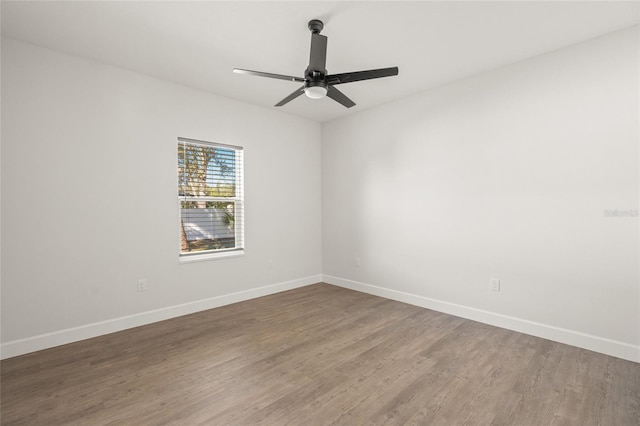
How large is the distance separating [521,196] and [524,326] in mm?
1278

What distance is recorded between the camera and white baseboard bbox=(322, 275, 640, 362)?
2582mm

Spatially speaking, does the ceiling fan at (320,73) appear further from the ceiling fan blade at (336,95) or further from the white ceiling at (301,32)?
the white ceiling at (301,32)

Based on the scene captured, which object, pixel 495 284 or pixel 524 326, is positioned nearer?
pixel 524 326

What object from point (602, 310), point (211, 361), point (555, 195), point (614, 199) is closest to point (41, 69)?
point (211, 361)

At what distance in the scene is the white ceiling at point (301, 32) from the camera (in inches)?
90.6

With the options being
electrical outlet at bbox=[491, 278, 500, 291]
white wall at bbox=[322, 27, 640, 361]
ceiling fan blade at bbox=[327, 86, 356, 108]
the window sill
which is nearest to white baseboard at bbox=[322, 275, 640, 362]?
white wall at bbox=[322, 27, 640, 361]

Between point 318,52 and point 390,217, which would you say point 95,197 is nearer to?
point 318,52

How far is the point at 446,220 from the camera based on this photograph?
12.1 ft

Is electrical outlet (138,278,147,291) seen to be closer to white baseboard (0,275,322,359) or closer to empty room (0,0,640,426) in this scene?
empty room (0,0,640,426)

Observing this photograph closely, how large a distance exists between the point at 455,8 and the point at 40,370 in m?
4.18

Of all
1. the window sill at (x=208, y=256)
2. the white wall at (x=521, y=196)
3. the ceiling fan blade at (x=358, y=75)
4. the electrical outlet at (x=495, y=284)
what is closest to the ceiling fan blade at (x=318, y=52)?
the ceiling fan blade at (x=358, y=75)

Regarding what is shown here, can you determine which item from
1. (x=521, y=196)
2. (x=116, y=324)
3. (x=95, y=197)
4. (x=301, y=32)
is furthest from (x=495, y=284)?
(x=95, y=197)

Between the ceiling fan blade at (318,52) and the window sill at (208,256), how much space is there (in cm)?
257

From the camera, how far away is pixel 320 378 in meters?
2.28
